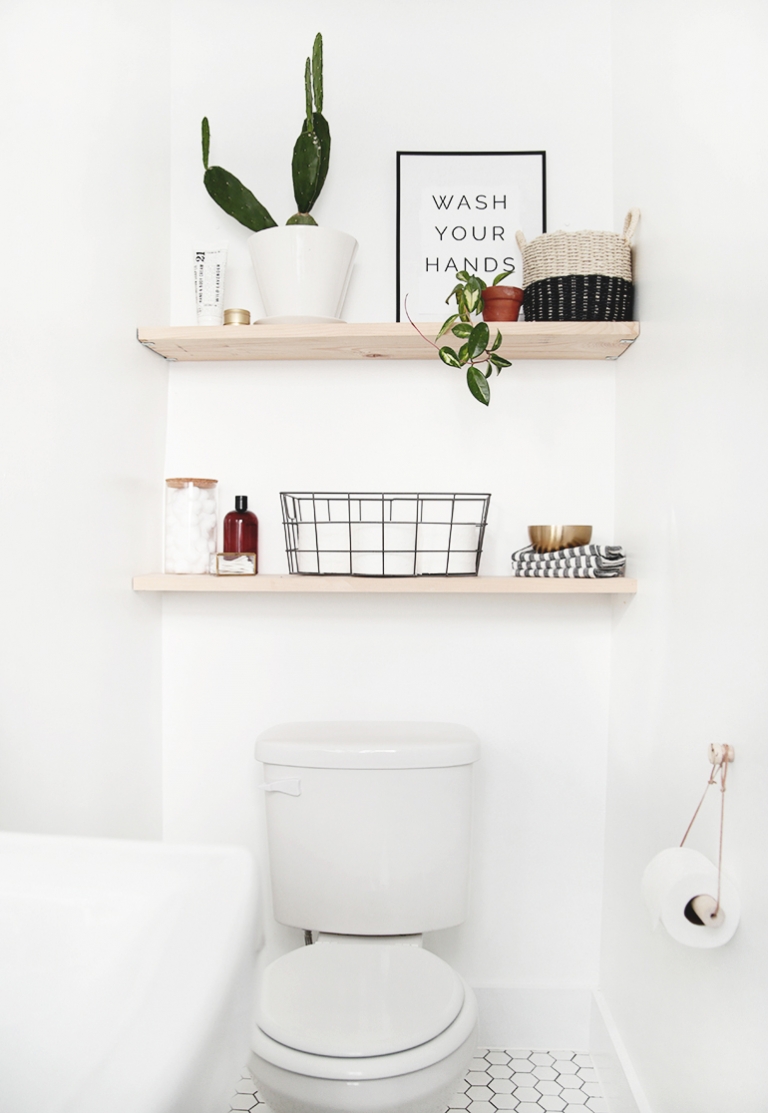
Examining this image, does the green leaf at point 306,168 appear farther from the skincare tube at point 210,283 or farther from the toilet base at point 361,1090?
the toilet base at point 361,1090

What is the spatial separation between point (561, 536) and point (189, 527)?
0.74 meters

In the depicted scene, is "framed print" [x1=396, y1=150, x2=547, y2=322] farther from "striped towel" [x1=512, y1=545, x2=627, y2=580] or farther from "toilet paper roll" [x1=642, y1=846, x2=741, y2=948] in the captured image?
"toilet paper roll" [x1=642, y1=846, x2=741, y2=948]

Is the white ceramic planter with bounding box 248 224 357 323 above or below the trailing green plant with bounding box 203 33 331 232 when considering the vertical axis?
below

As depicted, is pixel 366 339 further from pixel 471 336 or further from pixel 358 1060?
pixel 358 1060

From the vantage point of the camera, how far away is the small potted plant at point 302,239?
65.7 inches

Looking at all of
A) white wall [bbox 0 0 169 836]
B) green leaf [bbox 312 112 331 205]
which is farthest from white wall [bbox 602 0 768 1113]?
white wall [bbox 0 0 169 836]

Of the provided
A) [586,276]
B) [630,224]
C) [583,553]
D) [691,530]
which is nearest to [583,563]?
[583,553]

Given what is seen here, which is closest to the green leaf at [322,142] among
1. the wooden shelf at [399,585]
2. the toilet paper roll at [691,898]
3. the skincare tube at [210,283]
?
the skincare tube at [210,283]

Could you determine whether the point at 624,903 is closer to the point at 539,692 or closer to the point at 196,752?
the point at 539,692

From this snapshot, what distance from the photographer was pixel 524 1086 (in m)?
1.70

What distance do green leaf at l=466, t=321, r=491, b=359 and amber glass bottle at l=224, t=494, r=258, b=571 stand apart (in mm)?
533

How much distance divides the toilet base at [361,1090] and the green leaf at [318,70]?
163 centimetres

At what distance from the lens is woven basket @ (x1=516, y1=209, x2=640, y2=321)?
164 centimetres

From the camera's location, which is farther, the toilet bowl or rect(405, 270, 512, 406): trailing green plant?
rect(405, 270, 512, 406): trailing green plant
